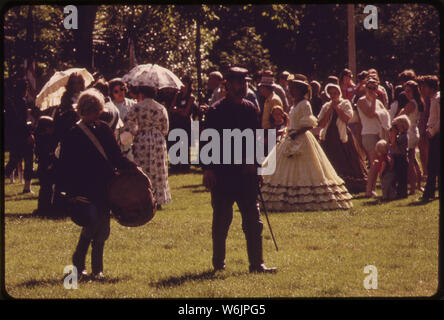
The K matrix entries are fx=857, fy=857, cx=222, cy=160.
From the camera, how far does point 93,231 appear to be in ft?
26.2

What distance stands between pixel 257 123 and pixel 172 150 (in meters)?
13.2

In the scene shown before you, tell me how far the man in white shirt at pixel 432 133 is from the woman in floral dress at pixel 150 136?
4.11m

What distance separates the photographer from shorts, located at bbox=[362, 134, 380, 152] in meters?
14.8

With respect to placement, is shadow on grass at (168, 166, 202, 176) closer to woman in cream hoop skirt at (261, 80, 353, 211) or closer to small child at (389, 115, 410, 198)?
small child at (389, 115, 410, 198)

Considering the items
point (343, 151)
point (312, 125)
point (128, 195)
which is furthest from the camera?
point (343, 151)

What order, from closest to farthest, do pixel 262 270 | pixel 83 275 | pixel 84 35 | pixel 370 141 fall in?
1. pixel 83 275
2. pixel 262 270
3. pixel 84 35
4. pixel 370 141

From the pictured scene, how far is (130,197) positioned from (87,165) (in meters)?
0.49

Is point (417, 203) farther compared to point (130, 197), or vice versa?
point (417, 203)

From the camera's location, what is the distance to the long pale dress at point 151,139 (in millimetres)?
12617

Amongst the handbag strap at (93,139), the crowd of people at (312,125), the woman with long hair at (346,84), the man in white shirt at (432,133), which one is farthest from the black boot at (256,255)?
the woman with long hair at (346,84)

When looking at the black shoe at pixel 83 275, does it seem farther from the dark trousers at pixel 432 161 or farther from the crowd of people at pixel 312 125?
the dark trousers at pixel 432 161

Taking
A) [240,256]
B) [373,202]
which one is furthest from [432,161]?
A: [240,256]

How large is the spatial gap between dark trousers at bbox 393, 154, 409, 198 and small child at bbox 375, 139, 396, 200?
0.08 m

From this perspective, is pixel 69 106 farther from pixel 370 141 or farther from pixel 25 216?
pixel 370 141
